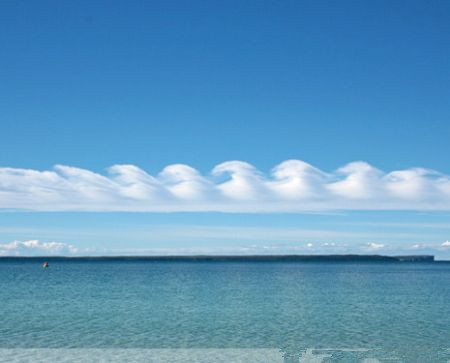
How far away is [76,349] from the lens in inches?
1302

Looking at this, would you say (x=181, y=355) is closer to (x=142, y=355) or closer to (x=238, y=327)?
(x=142, y=355)

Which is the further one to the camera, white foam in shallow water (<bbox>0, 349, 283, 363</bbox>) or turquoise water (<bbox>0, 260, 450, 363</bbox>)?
turquoise water (<bbox>0, 260, 450, 363</bbox>)

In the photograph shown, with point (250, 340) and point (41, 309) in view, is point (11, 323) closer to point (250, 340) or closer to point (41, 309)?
point (41, 309)

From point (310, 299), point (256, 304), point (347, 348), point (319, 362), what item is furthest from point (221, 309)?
point (319, 362)

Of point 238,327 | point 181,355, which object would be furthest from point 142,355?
point 238,327

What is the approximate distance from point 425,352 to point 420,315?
64.6 feet

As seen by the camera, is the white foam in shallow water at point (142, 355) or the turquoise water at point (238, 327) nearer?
the white foam in shallow water at point (142, 355)

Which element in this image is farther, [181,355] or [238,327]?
[238,327]

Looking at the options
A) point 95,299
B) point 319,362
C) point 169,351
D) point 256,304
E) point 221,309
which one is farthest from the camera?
point 95,299

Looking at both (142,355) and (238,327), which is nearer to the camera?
(142,355)

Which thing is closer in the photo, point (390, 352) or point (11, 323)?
point (390, 352)

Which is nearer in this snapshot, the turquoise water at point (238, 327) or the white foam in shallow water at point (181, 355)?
the white foam in shallow water at point (181, 355)

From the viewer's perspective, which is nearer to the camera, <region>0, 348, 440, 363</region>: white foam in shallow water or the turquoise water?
<region>0, 348, 440, 363</region>: white foam in shallow water

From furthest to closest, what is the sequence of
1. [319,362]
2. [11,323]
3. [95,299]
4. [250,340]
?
1. [95,299]
2. [11,323]
3. [250,340]
4. [319,362]
